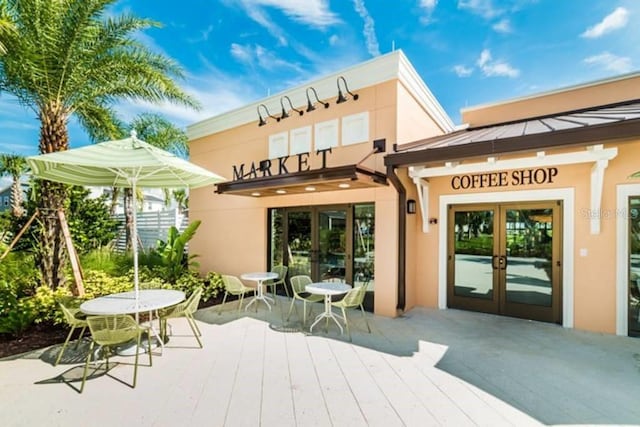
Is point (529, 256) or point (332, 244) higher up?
point (332, 244)

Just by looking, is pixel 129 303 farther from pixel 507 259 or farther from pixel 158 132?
pixel 158 132

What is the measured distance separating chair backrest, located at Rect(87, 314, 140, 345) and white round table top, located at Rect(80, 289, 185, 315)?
0.46 feet

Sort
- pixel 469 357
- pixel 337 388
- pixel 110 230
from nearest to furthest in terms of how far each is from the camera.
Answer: pixel 337 388
pixel 469 357
pixel 110 230

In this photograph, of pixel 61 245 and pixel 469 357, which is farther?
pixel 61 245

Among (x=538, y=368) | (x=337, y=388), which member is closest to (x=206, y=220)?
(x=337, y=388)

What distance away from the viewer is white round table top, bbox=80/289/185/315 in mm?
4031

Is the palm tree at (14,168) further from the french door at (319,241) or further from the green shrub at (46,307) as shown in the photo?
the french door at (319,241)

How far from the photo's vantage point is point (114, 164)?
400cm

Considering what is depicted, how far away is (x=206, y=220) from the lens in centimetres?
1042

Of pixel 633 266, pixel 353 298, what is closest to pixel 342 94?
pixel 353 298

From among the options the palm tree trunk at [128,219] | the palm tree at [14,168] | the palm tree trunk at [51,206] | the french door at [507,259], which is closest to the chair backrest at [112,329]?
the palm tree trunk at [51,206]

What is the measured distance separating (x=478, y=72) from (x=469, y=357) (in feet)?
31.6

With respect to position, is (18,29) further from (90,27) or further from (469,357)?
(469,357)

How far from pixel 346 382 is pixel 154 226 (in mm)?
13244
